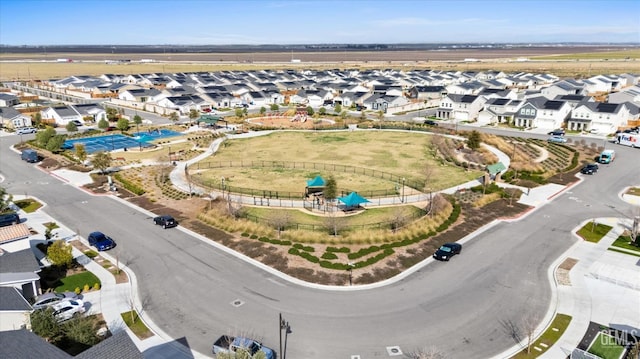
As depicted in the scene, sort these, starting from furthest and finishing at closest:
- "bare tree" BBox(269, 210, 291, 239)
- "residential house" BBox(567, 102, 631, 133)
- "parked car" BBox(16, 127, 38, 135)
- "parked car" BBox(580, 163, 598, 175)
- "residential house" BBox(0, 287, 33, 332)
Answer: "residential house" BBox(567, 102, 631, 133) < "parked car" BBox(16, 127, 38, 135) < "parked car" BBox(580, 163, 598, 175) < "bare tree" BBox(269, 210, 291, 239) < "residential house" BBox(0, 287, 33, 332)

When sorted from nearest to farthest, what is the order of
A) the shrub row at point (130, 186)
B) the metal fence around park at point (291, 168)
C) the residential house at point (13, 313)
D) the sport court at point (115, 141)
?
1. the residential house at point (13, 313)
2. the metal fence around park at point (291, 168)
3. the shrub row at point (130, 186)
4. the sport court at point (115, 141)

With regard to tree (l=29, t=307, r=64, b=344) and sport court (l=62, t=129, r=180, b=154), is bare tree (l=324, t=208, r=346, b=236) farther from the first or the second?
sport court (l=62, t=129, r=180, b=154)

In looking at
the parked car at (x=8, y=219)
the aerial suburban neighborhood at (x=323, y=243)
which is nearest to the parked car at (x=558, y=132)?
the aerial suburban neighborhood at (x=323, y=243)

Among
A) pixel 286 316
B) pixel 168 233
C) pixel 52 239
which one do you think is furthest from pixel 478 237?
pixel 52 239

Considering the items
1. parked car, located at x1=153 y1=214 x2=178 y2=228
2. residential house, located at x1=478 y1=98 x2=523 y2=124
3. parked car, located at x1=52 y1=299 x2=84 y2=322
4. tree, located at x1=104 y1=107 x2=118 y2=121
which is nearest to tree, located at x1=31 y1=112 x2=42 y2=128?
tree, located at x1=104 y1=107 x2=118 y2=121

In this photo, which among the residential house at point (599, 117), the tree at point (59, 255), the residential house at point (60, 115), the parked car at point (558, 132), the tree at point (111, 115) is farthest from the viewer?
the tree at point (111, 115)

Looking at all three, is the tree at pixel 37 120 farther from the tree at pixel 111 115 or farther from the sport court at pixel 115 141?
the sport court at pixel 115 141

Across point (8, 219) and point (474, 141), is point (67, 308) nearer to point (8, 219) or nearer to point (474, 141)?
point (8, 219)
